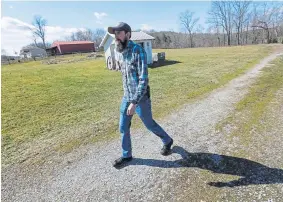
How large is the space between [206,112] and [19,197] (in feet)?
13.2

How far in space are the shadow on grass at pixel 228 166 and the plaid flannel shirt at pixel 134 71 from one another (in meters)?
1.10

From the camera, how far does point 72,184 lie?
2809 millimetres

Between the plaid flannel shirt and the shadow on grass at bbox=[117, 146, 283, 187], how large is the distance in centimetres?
110

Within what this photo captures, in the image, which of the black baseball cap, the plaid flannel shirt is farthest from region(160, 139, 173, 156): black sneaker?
the black baseball cap

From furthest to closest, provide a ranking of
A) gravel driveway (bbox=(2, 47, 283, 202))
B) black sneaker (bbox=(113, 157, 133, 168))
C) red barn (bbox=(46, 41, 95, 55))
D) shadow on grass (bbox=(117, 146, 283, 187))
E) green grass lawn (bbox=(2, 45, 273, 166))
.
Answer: red barn (bbox=(46, 41, 95, 55))
green grass lawn (bbox=(2, 45, 273, 166))
black sneaker (bbox=(113, 157, 133, 168))
shadow on grass (bbox=(117, 146, 283, 187))
gravel driveway (bbox=(2, 47, 283, 202))

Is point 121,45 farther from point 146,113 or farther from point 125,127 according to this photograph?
point 125,127

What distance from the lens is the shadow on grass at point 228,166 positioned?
2.63 m

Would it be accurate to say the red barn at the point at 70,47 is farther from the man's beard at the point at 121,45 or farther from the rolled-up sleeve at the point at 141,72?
the rolled-up sleeve at the point at 141,72

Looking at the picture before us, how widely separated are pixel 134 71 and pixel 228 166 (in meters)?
1.82

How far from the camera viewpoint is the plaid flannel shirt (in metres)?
2.57

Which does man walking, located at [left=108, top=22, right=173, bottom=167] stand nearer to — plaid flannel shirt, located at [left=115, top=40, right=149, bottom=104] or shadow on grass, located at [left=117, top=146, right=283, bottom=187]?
plaid flannel shirt, located at [left=115, top=40, right=149, bottom=104]

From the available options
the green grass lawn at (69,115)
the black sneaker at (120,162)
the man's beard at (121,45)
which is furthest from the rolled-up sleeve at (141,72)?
the green grass lawn at (69,115)

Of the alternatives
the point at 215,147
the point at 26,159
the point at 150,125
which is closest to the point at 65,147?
the point at 26,159

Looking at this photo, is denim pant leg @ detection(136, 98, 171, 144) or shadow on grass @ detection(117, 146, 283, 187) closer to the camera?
shadow on grass @ detection(117, 146, 283, 187)
